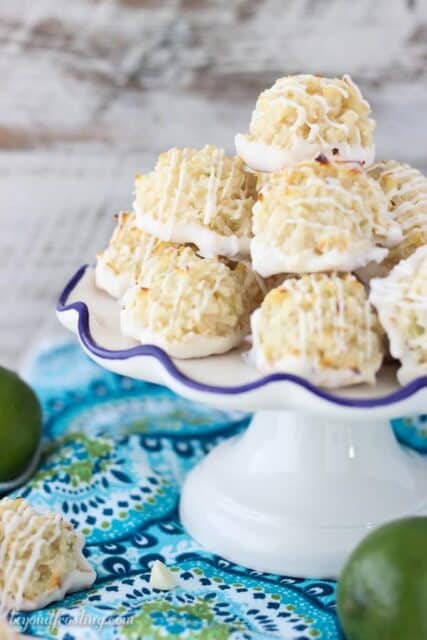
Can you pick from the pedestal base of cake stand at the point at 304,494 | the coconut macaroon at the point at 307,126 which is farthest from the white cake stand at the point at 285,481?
the coconut macaroon at the point at 307,126

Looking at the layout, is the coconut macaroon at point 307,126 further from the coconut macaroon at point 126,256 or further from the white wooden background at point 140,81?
the white wooden background at point 140,81

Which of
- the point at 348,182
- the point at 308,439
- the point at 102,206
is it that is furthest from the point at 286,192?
the point at 102,206

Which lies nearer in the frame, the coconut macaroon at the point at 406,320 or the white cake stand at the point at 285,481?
the coconut macaroon at the point at 406,320

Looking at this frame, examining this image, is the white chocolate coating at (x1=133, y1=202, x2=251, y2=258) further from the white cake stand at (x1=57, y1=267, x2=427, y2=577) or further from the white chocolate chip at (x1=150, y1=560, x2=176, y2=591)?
the white chocolate chip at (x1=150, y1=560, x2=176, y2=591)

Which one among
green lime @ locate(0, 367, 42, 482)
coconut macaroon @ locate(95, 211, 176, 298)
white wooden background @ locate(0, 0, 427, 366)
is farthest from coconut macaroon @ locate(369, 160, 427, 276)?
white wooden background @ locate(0, 0, 427, 366)

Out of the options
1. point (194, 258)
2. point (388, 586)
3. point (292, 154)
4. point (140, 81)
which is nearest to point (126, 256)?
point (194, 258)

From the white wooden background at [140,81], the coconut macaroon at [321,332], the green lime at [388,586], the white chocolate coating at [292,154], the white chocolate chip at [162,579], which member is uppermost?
the white wooden background at [140,81]
